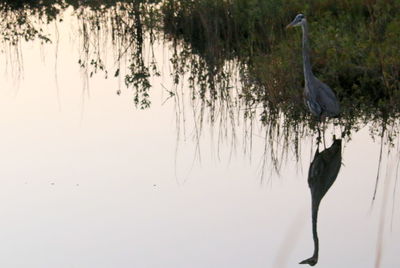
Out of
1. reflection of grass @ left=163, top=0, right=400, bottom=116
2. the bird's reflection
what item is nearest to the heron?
the bird's reflection

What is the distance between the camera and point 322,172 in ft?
20.7

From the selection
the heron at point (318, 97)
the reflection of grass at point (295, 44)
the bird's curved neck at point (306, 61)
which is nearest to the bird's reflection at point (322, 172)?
the heron at point (318, 97)

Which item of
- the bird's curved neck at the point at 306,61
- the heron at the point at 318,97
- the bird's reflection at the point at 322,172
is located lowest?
the bird's reflection at the point at 322,172

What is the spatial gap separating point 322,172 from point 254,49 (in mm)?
3170

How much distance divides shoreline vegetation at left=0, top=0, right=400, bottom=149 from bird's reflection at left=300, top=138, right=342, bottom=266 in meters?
0.25

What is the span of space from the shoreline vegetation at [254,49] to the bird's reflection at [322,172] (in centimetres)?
25

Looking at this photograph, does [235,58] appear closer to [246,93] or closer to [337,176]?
[246,93]

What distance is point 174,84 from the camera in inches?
345

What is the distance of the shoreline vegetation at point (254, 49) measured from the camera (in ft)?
24.7

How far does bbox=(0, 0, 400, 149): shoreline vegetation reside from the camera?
7543 millimetres

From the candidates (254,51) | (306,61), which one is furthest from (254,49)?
(306,61)

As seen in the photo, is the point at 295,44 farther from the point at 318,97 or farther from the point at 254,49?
the point at 318,97

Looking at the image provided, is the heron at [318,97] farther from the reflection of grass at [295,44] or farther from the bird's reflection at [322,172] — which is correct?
the reflection of grass at [295,44]

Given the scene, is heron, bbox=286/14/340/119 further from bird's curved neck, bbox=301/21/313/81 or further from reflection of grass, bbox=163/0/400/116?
reflection of grass, bbox=163/0/400/116
